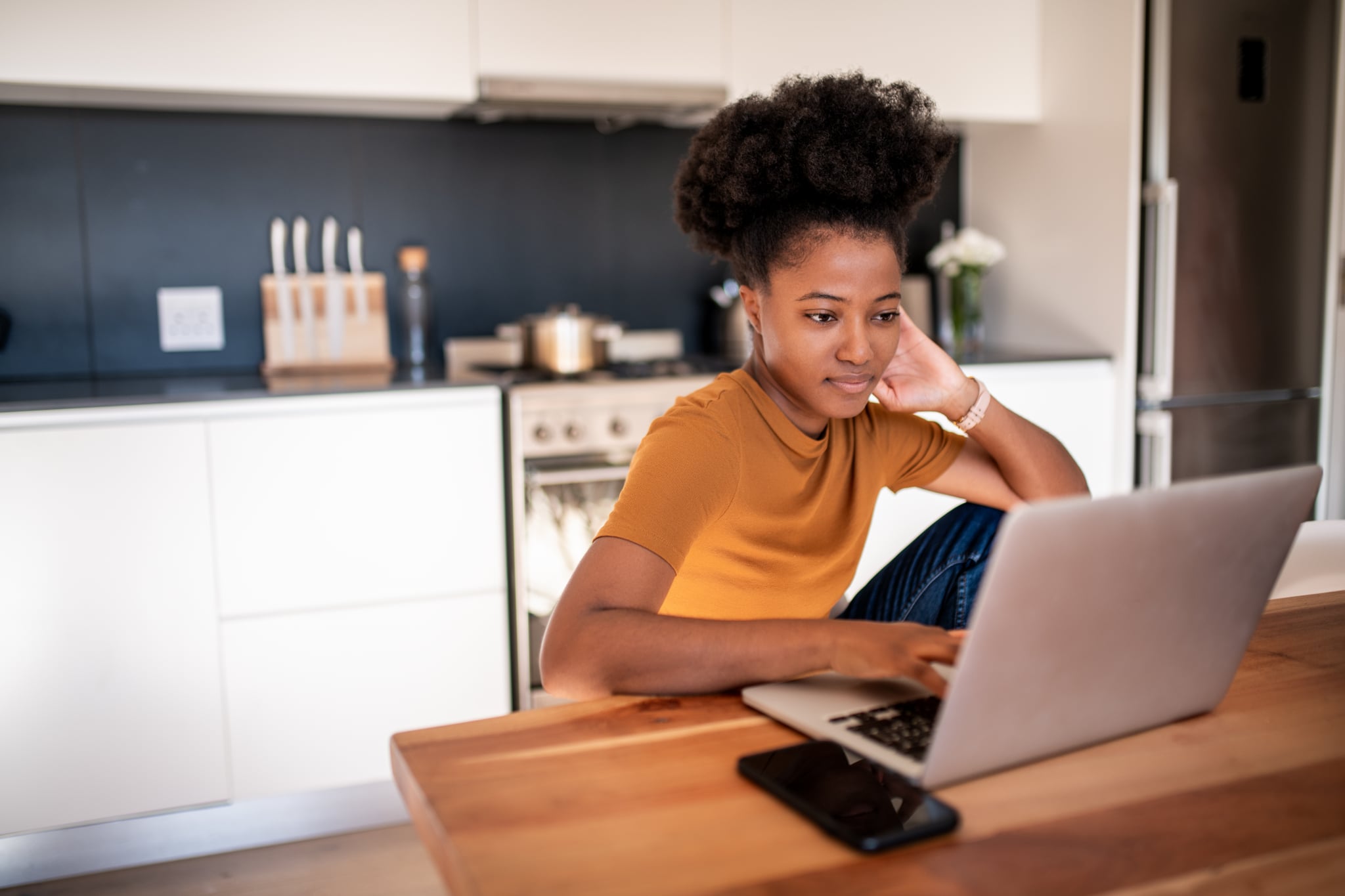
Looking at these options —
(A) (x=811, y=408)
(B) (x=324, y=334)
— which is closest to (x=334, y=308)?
(B) (x=324, y=334)

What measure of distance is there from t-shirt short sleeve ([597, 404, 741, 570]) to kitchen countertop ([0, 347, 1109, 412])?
123 centimetres

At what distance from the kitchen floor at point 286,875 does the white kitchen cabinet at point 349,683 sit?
5.1 inches

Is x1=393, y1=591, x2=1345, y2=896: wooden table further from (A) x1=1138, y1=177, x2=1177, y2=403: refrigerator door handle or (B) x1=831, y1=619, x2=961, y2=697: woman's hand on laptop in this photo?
(A) x1=1138, y1=177, x2=1177, y2=403: refrigerator door handle

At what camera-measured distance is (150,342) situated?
266 centimetres

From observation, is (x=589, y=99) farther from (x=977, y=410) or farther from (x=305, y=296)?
(x=977, y=410)

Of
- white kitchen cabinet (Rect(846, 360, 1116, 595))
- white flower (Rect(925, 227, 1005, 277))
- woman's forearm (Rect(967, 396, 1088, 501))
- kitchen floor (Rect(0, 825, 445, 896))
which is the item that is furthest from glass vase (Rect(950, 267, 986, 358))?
kitchen floor (Rect(0, 825, 445, 896))

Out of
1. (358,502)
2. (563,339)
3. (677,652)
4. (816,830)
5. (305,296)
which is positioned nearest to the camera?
(816,830)

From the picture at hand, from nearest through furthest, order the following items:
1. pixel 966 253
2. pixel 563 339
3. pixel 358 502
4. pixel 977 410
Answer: pixel 977 410
pixel 358 502
pixel 563 339
pixel 966 253

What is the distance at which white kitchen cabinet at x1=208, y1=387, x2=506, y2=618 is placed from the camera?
221 centimetres

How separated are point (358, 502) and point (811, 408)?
1.29 meters

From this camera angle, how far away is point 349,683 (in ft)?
7.56

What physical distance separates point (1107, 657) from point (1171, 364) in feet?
7.16

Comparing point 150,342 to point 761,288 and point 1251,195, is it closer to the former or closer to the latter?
point 761,288

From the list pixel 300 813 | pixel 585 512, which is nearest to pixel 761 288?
pixel 585 512
